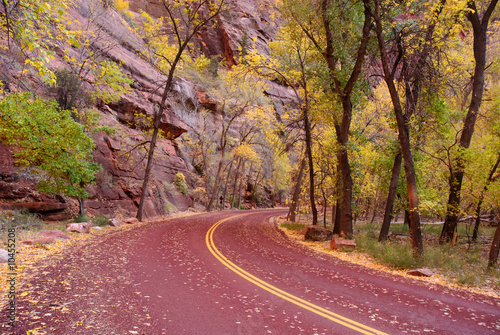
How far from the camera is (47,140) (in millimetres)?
10625

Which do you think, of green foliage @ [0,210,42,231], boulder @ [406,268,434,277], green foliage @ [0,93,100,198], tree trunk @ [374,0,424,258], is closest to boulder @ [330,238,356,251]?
tree trunk @ [374,0,424,258]

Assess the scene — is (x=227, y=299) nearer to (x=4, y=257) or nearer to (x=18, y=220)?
(x=4, y=257)

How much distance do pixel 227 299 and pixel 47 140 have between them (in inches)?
399

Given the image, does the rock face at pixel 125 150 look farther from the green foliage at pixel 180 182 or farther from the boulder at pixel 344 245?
the boulder at pixel 344 245

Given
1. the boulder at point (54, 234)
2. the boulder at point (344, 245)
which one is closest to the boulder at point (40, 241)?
the boulder at point (54, 234)

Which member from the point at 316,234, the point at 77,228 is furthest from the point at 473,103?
the point at 77,228

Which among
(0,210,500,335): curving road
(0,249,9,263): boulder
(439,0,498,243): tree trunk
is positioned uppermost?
(439,0,498,243): tree trunk

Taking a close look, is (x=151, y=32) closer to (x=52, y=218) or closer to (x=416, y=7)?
(x=52, y=218)

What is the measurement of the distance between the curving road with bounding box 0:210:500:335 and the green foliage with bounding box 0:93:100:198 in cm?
451

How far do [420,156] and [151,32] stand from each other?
710 inches

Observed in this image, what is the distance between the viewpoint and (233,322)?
170 inches

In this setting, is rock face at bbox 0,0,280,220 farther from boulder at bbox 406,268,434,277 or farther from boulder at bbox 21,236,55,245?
boulder at bbox 406,268,434,277

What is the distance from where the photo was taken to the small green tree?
32.0ft

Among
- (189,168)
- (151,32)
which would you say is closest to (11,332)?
(151,32)
